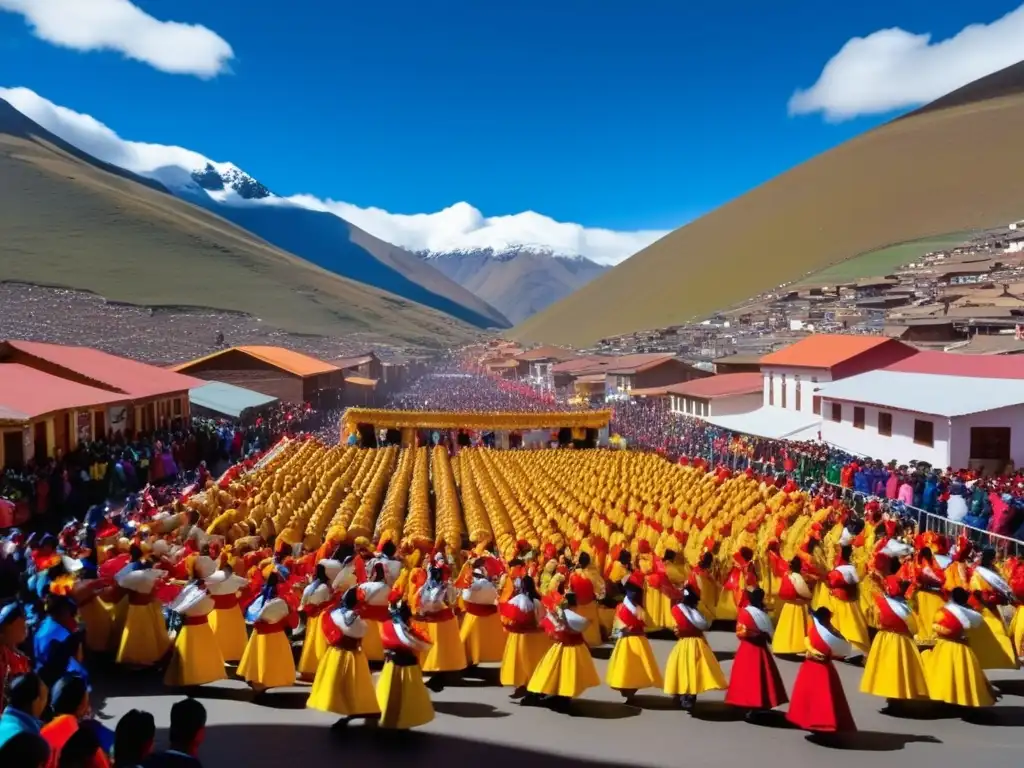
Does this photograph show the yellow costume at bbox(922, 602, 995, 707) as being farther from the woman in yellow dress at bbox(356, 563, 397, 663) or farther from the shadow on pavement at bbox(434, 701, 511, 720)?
the woman in yellow dress at bbox(356, 563, 397, 663)

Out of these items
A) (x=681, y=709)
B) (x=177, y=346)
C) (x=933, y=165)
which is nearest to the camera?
(x=681, y=709)

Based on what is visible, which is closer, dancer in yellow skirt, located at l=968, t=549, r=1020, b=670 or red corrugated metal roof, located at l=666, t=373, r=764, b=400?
dancer in yellow skirt, located at l=968, t=549, r=1020, b=670

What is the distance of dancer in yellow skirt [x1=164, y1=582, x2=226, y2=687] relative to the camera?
344 inches

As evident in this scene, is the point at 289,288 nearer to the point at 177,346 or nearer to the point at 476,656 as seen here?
the point at 177,346

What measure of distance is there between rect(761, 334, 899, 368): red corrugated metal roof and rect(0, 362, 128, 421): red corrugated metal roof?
2252 centimetres

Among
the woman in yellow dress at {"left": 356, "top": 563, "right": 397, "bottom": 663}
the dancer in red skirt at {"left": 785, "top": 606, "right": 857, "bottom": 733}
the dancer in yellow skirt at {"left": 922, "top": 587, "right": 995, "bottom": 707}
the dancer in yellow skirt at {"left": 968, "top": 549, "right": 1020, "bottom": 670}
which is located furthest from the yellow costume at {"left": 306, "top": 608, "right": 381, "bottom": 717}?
the dancer in yellow skirt at {"left": 968, "top": 549, "right": 1020, "bottom": 670}

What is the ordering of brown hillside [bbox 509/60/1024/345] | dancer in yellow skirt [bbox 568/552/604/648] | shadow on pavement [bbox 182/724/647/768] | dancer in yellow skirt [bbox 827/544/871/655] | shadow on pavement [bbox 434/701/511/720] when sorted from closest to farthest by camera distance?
shadow on pavement [bbox 182/724/647/768], shadow on pavement [bbox 434/701/511/720], dancer in yellow skirt [bbox 568/552/604/648], dancer in yellow skirt [bbox 827/544/871/655], brown hillside [bbox 509/60/1024/345]

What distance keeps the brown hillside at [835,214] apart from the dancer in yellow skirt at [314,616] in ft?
369

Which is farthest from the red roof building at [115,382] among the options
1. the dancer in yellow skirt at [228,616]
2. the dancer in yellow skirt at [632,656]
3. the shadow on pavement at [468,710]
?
the dancer in yellow skirt at [632,656]

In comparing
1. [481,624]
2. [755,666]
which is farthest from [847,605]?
[481,624]

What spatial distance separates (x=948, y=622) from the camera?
26.8 feet

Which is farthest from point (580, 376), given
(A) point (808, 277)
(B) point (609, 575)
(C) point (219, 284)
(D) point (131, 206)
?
(D) point (131, 206)

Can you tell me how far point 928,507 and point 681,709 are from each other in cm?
1066

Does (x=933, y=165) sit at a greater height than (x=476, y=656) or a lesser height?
greater
